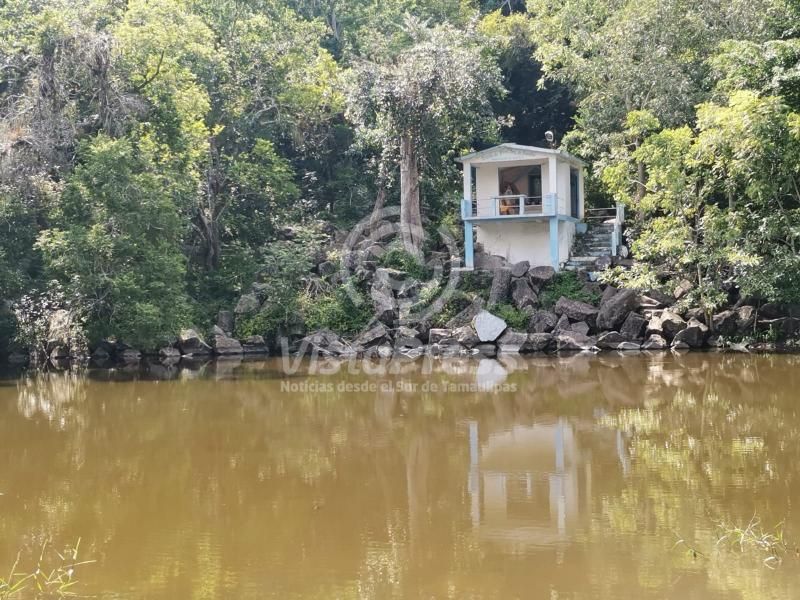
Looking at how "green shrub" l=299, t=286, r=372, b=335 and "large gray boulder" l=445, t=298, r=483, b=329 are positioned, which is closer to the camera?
"large gray boulder" l=445, t=298, r=483, b=329

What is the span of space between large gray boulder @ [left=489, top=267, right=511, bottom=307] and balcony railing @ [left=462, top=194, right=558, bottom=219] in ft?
5.94

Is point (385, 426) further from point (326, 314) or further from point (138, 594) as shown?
point (326, 314)

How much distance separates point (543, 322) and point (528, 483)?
13.5m

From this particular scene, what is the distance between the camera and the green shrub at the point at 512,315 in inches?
851

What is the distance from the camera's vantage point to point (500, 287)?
74.2ft

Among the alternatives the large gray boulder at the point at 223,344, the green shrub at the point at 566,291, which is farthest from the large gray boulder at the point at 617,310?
the large gray boulder at the point at 223,344

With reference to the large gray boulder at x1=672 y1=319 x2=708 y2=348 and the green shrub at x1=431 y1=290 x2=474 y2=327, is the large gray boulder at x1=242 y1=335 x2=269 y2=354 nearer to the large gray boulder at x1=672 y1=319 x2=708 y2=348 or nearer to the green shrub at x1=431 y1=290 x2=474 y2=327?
→ the green shrub at x1=431 y1=290 x2=474 y2=327

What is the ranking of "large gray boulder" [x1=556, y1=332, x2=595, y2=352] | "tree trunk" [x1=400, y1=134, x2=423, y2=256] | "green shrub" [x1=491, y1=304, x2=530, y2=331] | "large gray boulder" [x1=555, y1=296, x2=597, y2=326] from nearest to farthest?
"large gray boulder" [x1=556, y1=332, x2=595, y2=352], "large gray boulder" [x1=555, y1=296, x2=597, y2=326], "green shrub" [x1=491, y1=304, x2=530, y2=331], "tree trunk" [x1=400, y1=134, x2=423, y2=256]

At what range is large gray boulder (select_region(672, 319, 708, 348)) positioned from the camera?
20.0 metres

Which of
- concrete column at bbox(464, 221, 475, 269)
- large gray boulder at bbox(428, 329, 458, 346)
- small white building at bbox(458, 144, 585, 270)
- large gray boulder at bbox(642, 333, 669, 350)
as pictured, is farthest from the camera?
concrete column at bbox(464, 221, 475, 269)

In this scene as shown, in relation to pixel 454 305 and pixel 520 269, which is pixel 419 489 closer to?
pixel 454 305

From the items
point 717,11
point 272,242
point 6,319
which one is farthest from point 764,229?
point 6,319

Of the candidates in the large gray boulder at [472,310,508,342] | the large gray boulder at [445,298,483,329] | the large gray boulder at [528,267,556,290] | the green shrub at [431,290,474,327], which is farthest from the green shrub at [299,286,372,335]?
the large gray boulder at [528,267,556,290]

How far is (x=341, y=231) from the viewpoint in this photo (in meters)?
26.2
